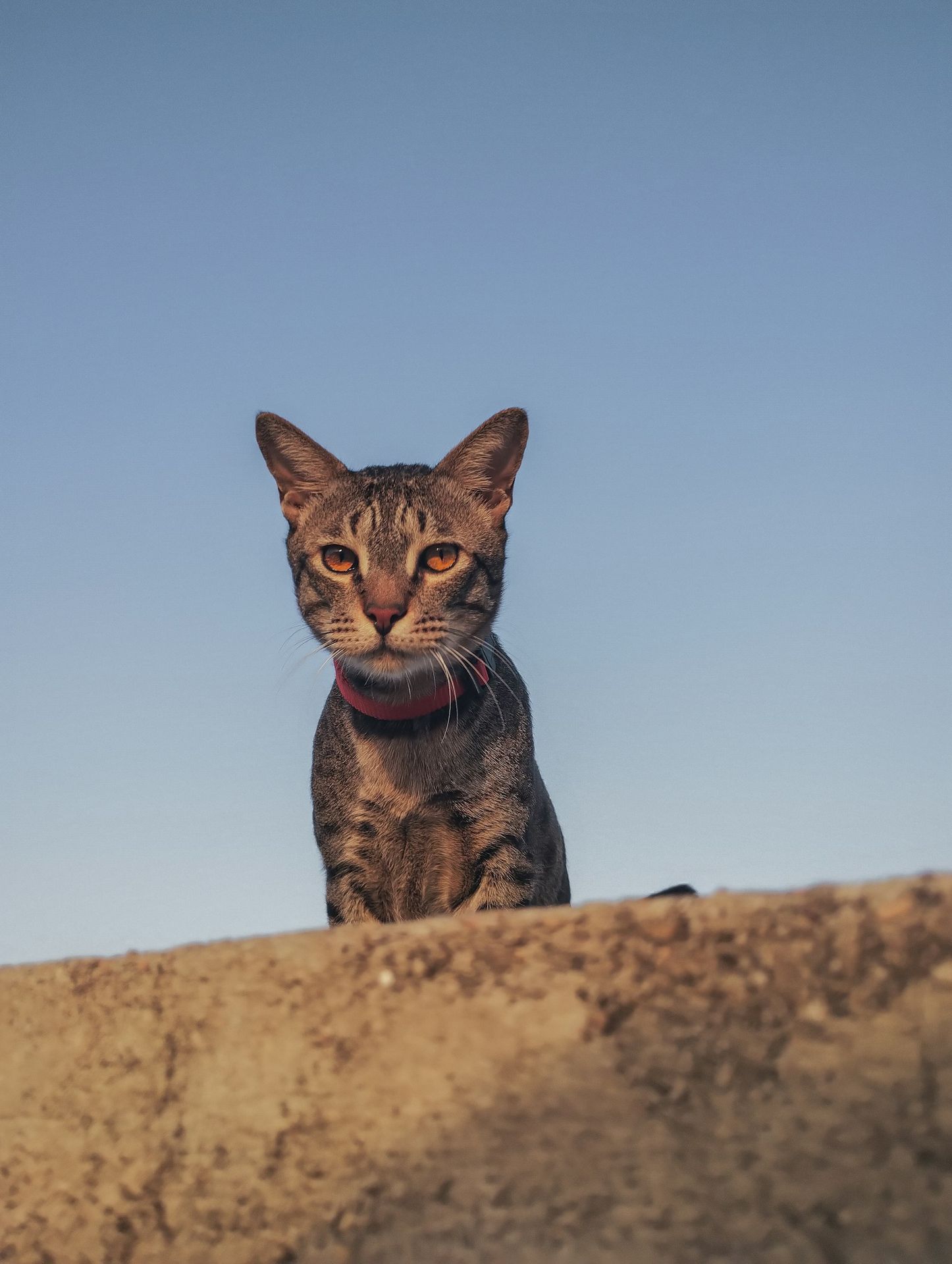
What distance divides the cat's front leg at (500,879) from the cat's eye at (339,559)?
1095 mm

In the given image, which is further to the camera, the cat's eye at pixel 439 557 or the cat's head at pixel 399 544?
the cat's eye at pixel 439 557

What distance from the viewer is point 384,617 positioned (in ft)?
12.2

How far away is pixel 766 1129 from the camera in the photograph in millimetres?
1381

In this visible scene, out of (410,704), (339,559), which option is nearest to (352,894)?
(410,704)

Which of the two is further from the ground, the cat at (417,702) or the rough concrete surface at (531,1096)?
the cat at (417,702)

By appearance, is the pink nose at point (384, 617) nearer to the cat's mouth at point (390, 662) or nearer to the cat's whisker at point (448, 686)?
the cat's mouth at point (390, 662)

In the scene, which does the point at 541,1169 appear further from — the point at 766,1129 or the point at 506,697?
the point at 506,697

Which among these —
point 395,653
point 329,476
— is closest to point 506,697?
point 395,653

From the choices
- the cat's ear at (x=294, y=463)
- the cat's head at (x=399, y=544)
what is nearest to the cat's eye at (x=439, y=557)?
the cat's head at (x=399, y=544)

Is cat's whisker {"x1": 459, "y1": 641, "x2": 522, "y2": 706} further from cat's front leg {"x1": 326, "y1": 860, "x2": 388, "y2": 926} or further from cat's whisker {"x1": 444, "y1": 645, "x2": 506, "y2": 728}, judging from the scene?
cat's front leg {"x1": 326, "y1": 860, "x2": 388, "y2": 926}

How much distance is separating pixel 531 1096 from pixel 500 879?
7.48 feet

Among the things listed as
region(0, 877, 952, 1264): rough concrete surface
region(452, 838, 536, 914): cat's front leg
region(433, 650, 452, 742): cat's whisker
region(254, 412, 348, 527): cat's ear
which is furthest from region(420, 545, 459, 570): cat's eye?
region(0, 877, 952, 1264): rough concrete surface

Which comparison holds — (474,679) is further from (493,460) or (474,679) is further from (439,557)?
(493,460)

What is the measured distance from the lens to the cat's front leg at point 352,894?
12.7ft
